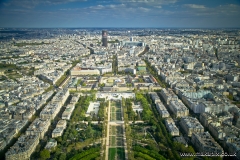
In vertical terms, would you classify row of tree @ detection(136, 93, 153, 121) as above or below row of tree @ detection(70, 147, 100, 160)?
above

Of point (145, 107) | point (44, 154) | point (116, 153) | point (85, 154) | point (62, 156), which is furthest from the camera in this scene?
point (145, 107)

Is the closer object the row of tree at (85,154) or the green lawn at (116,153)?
the row of tree at (85,154)

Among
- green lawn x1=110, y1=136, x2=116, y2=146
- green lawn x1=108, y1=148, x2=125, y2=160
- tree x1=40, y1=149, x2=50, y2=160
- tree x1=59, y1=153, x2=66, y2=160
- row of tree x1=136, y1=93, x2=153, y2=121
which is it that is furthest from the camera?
row of tree x1=136, y1=93, x2=153, y2=121

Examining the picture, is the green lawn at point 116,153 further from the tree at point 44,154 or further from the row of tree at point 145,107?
the row of tree at point 145,107

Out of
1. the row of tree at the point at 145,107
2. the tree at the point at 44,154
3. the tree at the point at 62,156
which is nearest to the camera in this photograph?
the tree at the point at 62,156

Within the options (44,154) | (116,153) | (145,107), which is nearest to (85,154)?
(116,153)

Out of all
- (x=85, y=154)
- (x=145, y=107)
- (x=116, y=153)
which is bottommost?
(x=116, y=153)

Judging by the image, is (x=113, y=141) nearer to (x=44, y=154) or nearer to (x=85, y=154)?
(x=85, y=154)

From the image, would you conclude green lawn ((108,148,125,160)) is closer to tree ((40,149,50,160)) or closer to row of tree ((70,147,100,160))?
row of tree ((70,147,100,160))

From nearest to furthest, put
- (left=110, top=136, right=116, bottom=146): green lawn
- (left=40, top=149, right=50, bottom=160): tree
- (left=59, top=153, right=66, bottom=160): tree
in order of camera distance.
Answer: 1. (left=59, top=153, right=66, bottom=160): tree
2. (left=40, top=149, right=50, bottom=160): tree
3. (left=110, top=136, right=116, bottom=146): green lawn

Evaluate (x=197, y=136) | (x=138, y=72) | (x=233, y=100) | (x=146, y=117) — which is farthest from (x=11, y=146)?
(x=138, y=72)

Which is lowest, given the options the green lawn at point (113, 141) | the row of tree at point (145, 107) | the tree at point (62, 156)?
the green lawn at point (113, 141)
